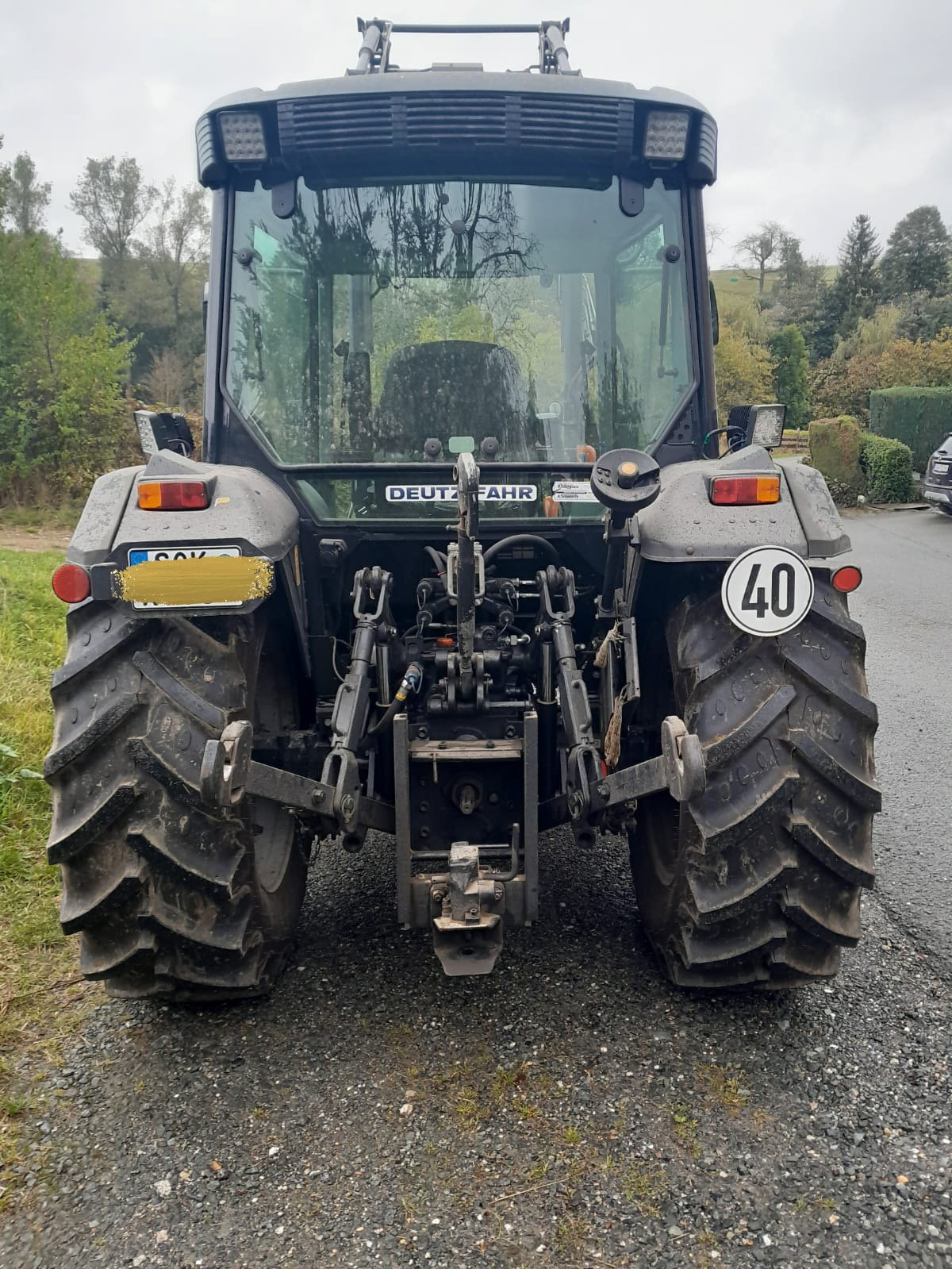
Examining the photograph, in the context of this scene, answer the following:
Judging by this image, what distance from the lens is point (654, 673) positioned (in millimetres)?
3184

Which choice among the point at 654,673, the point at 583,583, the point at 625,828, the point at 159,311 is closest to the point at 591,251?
the point at 583,583

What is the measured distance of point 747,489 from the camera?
2662mm

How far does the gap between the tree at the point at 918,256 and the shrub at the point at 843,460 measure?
2421 centimetres

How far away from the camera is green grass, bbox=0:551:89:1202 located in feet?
9.02

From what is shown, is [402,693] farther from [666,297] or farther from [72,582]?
[666,297]

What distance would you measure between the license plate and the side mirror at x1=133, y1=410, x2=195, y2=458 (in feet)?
3.72

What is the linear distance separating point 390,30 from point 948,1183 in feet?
16.7

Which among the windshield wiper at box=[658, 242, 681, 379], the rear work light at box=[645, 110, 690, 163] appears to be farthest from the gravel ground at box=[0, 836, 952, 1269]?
the rear work light at box=[645, 110, 690, 163]

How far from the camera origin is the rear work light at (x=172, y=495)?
8.52ft

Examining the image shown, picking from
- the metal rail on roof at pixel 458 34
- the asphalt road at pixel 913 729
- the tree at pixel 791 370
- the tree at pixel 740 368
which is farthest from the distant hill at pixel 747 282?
the metal rail on roof at pixel 458 34

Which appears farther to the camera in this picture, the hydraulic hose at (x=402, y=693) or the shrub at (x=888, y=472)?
the shrub at (x=888, y=472)

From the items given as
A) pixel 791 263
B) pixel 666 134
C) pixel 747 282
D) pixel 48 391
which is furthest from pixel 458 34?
pixel 747 282

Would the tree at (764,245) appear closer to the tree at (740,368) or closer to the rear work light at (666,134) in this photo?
the tree at (740,368)

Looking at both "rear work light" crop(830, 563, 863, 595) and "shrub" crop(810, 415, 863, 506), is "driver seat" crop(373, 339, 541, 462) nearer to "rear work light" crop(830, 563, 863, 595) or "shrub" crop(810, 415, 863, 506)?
"rear work light" crop(830, 563, 863, 595)
